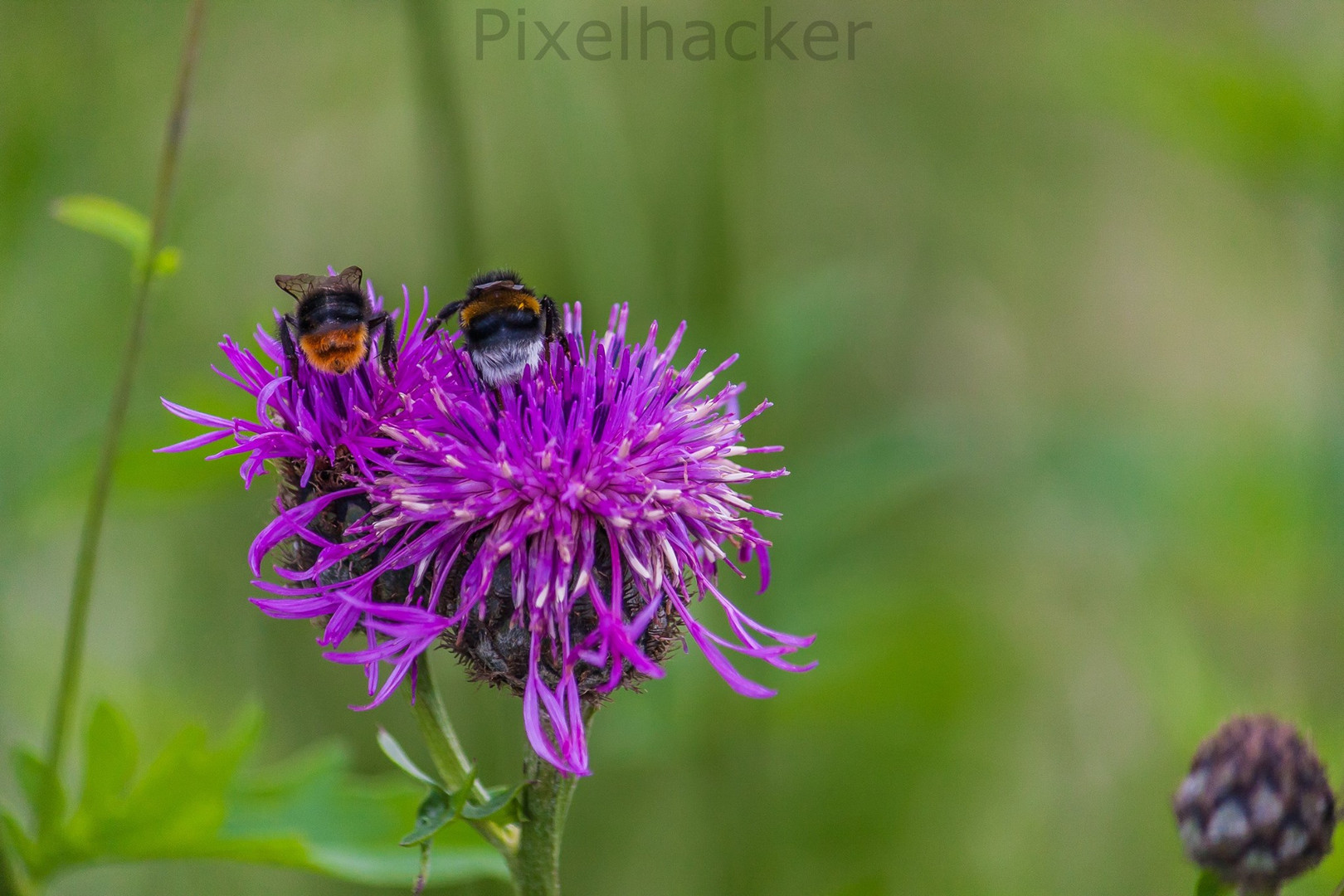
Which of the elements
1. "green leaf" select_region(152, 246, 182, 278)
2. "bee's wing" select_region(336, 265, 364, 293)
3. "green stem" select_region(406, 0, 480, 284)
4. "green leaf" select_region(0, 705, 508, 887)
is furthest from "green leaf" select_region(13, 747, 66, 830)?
"green stem" select_region(406, 0, 480, 284)

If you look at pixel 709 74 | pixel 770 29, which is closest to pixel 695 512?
pixel 709 74

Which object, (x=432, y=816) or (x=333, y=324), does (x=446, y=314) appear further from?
(x=432, y=816)

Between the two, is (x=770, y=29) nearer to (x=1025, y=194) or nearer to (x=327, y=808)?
(x=1025, y=194)

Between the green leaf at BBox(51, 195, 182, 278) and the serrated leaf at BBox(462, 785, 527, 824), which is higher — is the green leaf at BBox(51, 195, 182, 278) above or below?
above

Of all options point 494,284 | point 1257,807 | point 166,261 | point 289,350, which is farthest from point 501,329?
point 1257,807

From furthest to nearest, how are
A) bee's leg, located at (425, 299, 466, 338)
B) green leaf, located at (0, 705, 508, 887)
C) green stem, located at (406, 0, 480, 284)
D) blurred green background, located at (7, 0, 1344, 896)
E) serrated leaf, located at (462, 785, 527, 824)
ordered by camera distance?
blurred green background, located at (7, 0, 1344, 896) → green stem, located at (406, 0, 480, 284) → bee's leg, located at (425, 299, 466, 338) → green leaf, located at (0, 705, 508, 887) → serrated leaf, located at (462, 785, 527, 824)

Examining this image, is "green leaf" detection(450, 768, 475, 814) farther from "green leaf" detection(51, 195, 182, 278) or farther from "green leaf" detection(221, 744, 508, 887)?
"green leaf" detection(51, 195, 182, 278)

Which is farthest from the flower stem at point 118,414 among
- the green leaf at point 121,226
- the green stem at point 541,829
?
the green stem at point 541,829
